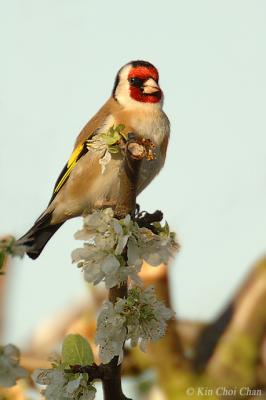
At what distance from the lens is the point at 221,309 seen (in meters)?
5.82

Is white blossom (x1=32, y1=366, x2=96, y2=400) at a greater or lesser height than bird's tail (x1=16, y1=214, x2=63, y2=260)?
greater

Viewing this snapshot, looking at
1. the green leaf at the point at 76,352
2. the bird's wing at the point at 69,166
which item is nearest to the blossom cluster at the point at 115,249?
the green leaf at the point at 76,352

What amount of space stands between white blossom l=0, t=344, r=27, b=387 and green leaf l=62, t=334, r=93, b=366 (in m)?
0.29

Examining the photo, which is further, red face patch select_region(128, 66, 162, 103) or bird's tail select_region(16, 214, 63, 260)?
red face patch select_region(128, 66, 162, 103)

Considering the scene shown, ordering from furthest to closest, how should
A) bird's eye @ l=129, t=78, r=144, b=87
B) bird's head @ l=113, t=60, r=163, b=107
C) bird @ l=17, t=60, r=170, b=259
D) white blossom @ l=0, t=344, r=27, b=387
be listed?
bird's eye @ l=129, t=78, r=144, b=87, bird's head @ l=113, t=60, r=163, b=107, bird @ l=17, t=60, r=170, b=259, white blossom @ l=0, t=344, r=27, b=387

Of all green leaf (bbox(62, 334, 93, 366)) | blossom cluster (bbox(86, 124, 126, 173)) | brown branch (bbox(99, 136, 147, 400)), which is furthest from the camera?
blossom cluster (bbox(86, 124, 126, 173))

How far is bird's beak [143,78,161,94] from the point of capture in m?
4.73

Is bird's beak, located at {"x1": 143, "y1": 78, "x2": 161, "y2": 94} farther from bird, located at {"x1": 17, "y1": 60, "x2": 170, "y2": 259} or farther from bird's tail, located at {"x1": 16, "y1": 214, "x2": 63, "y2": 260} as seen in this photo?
bird's tail, located at {"x1": 16, "y1": 214, "x2": 63, "y2": 260}

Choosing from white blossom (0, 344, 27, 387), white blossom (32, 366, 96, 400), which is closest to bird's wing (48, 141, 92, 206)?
white blossom (32, 366, 96, 400)

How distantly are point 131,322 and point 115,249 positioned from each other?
0.71 ft

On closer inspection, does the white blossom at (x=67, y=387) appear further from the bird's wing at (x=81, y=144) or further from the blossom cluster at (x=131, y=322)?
the bird's wing at (x=81, y=144)

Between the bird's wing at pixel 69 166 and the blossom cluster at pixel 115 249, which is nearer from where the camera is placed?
the blossom cluster at pixel 115 249

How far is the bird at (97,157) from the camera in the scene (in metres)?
4.24

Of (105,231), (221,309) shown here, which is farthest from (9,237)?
(221,309)
